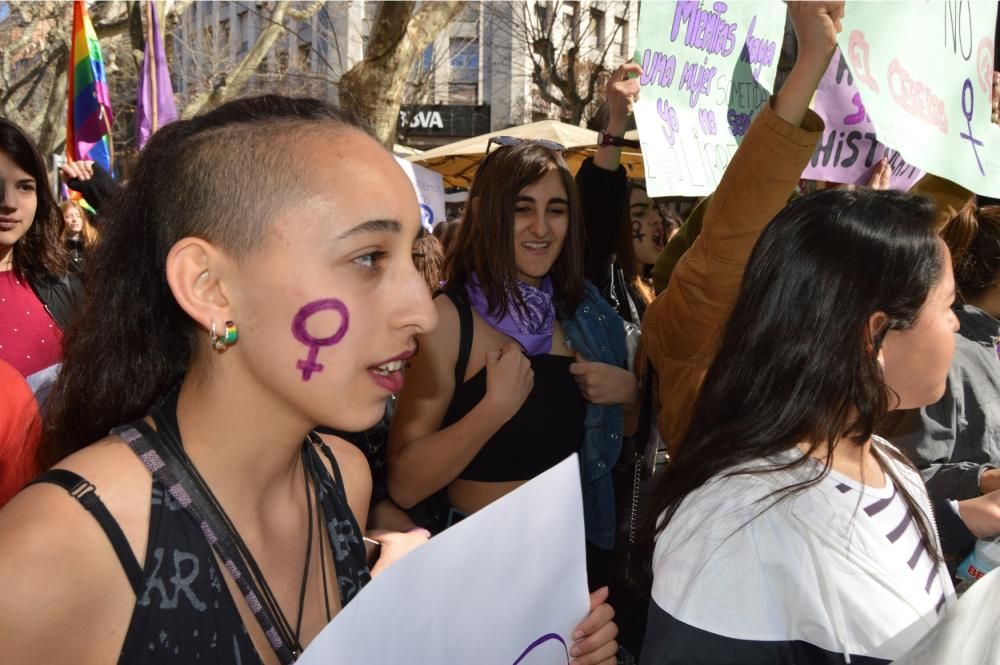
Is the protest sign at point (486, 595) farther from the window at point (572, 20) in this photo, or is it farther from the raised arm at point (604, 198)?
the window at point (572, 20)

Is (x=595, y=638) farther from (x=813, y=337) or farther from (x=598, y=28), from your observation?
(x=598, y=28)

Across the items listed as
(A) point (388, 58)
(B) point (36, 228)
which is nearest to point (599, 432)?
(B) point (36, 228)

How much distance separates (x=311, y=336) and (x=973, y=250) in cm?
280

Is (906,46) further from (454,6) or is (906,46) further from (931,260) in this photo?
(454,6)

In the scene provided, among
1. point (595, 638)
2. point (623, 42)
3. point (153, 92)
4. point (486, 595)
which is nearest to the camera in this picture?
point (486, 595)

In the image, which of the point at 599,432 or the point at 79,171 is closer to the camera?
the point at 599,432

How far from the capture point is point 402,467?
8.42 ft

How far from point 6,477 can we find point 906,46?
8.80 ft

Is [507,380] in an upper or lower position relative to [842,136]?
lower

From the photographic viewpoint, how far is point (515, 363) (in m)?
2.57

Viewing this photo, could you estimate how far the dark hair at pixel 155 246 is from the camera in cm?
124

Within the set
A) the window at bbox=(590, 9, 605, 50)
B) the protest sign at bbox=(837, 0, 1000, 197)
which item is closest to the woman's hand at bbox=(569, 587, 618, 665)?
the protest sign at bbox=(837, 0, 1000, 197)

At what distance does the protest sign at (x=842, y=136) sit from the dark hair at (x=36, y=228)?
283 centimetres

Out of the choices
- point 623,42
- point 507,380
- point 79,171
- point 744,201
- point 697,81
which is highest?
point 697,81
